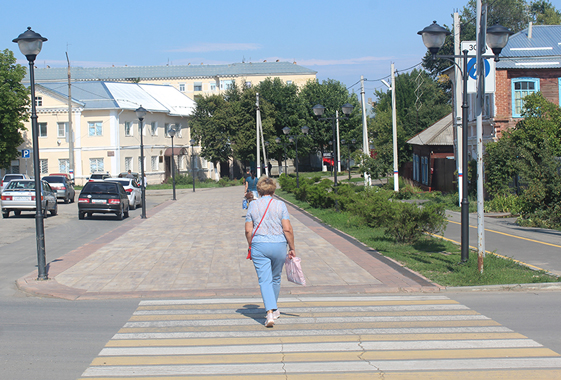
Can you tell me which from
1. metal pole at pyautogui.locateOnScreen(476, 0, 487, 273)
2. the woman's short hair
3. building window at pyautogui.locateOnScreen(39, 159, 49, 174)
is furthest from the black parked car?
building window at pyautogui.locateOnScreen(39, 159, 49, 174)

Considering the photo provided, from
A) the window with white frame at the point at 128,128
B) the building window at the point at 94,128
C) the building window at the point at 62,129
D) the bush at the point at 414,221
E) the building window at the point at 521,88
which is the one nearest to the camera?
the bush at the point at 414,221

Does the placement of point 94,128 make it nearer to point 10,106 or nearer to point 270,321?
point 10,106

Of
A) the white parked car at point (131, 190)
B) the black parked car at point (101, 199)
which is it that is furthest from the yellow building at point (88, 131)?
the black parked car at point (101, 199)

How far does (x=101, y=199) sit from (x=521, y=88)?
2099cm

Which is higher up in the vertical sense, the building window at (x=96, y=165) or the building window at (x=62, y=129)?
the building window at (x=62, y=129)

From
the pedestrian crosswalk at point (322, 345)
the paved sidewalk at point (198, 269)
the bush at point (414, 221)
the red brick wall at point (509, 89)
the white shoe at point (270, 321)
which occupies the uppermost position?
the red brick wall at point (509, 89)

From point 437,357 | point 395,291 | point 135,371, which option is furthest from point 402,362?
point 395,291

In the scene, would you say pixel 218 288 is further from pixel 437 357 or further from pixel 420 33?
pixel 420 33

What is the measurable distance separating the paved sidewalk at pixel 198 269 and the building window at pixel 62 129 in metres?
37.2

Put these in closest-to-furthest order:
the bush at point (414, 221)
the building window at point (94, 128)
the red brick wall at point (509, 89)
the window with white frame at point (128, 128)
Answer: the bush at point (414, 221)
the red brick wall at point (509, 89)
the building window at point (94, 128)
the window with white frame at point (128, 128)

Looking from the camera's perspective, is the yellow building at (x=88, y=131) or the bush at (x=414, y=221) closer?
the bush at (x=414, y=221)

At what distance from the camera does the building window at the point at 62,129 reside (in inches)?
1996

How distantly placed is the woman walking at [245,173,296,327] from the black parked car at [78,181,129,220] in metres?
17.3

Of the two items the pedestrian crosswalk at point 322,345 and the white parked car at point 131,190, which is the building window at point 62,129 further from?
the pedestrian crosswalk at point 322,345
